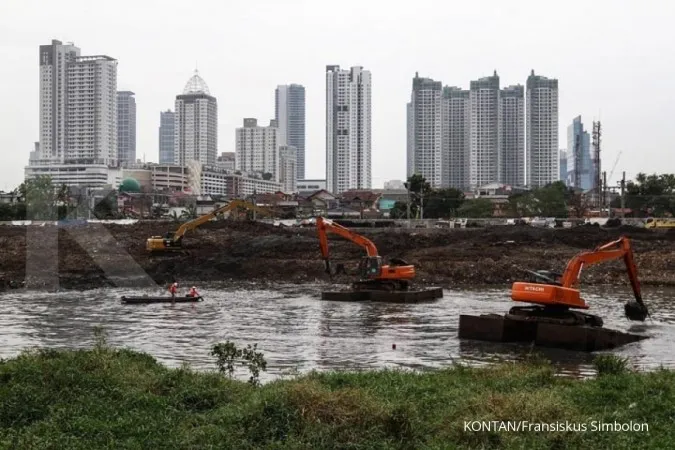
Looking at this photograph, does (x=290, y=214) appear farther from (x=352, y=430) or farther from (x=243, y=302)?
(x=352, y=430)

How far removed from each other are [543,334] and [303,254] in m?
29.6

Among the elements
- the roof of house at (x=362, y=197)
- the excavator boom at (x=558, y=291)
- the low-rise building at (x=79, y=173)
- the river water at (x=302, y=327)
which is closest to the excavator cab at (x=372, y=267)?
the river water at (x=302, y=327)

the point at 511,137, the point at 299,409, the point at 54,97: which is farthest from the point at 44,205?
the point at 511,137

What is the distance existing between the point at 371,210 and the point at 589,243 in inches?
2617

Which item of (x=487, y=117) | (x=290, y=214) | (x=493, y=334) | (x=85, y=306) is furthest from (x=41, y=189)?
(x=487, y=117)

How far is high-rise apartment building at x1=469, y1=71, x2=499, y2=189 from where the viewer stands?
6973 inches

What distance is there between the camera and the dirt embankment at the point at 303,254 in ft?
141

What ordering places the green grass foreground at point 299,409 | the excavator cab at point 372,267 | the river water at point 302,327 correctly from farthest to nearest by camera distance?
the excavator cab at point 372,267 < the river water at point 302,327 < the green grass foreground at point 299,409

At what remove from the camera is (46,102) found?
568 ft

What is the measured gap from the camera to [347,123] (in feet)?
593

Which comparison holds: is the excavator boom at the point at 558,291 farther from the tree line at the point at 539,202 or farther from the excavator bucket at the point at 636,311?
the tree line at the point at 539,202

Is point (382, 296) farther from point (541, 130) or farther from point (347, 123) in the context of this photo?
point (541, 130)

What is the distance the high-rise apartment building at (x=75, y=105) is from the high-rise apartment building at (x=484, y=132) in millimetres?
83100

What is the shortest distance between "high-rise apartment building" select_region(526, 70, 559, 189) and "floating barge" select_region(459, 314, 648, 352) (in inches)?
6247
